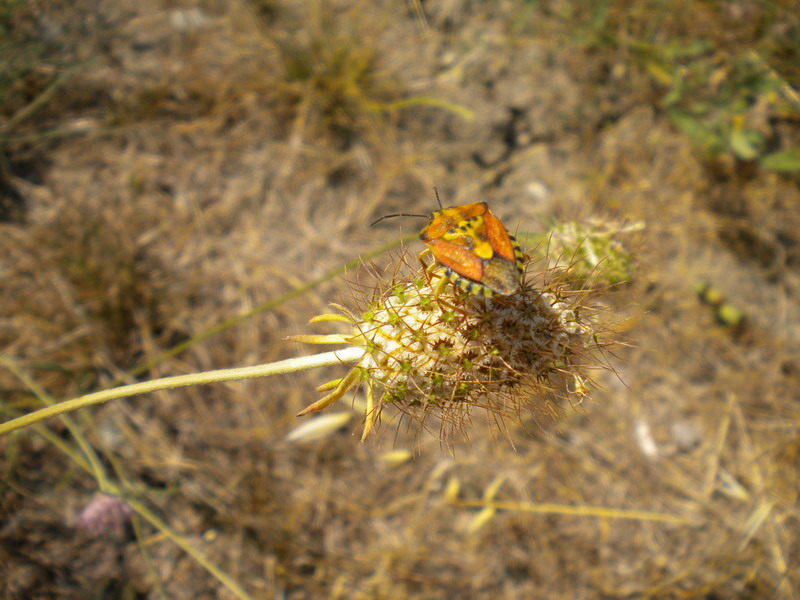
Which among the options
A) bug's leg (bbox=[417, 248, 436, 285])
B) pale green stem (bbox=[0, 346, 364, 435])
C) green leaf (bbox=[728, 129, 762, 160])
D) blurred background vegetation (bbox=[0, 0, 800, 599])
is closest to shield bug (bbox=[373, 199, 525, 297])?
bug's leg (bbox=[417, 248, 436, 285])

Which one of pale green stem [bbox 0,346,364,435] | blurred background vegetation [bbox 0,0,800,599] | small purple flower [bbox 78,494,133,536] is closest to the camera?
pale green stem [bbox 0,346,364,435]

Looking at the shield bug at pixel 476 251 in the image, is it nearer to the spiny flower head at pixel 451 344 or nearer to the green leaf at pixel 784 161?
the spiny flower head at pixel 451 344

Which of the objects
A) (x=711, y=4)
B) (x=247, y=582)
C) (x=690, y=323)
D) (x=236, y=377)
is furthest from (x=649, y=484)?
(x=711, y=4)

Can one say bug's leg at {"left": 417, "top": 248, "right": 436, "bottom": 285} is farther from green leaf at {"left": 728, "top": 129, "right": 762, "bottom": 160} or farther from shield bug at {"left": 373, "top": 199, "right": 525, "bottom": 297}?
green leaf at {"left": 728, "top": 129, "right": 762, "bottom": 160}

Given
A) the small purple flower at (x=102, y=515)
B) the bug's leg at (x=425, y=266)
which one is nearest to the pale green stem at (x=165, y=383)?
the bug's leg at (x=425, y=266)

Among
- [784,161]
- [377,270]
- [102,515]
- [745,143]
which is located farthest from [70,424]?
[784,161]

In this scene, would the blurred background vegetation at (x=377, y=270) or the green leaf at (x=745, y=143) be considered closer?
the blurred background vegetation at (x=377, y=270)

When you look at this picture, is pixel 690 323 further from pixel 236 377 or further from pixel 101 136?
pixel 101 136
